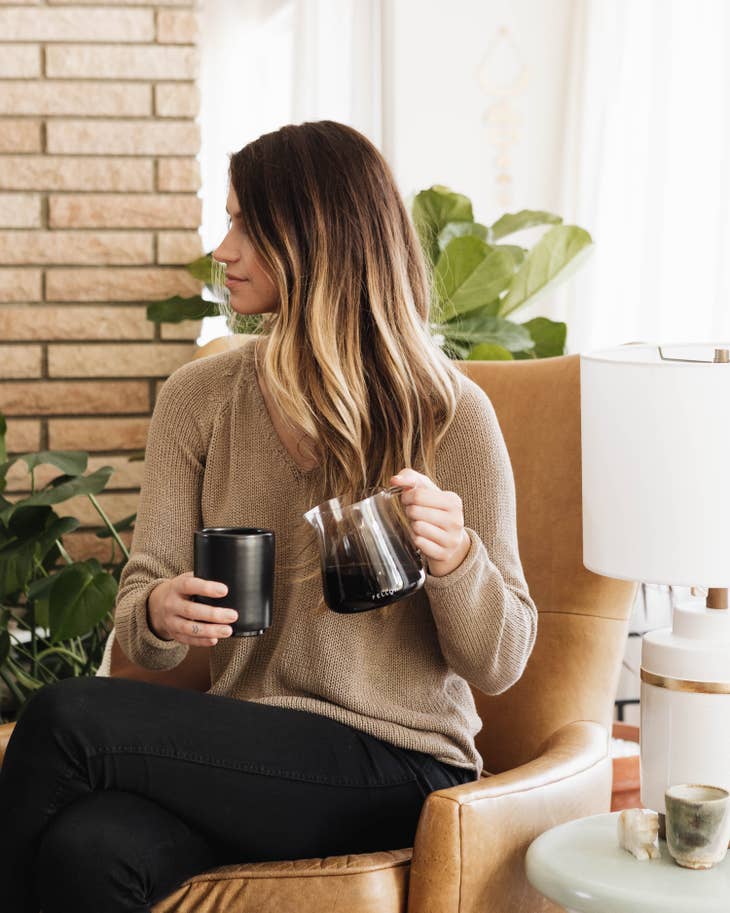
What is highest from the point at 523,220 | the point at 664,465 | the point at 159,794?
the point at 523,220

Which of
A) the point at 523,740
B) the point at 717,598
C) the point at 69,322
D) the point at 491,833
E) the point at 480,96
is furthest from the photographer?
the point at 480,96

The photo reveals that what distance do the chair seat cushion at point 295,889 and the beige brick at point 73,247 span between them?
1.53 m

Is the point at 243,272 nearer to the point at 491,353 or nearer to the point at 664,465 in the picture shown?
the point at 664,465

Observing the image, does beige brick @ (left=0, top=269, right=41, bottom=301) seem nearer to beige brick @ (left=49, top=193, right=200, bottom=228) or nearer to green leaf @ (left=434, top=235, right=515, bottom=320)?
beige brick @ (left=49, top=193, right=200, bottom=228)

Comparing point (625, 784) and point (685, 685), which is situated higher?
point (685, 685)

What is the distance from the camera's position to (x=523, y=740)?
1.75m

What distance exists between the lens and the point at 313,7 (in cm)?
340

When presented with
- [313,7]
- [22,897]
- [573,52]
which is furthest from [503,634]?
[313,7]

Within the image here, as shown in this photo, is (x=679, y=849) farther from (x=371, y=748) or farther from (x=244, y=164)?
(x=244, y=164)

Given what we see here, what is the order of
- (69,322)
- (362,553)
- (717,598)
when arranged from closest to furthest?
(362,553), (717,598), (69,322)

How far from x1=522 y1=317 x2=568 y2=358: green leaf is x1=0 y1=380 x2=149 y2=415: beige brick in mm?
848

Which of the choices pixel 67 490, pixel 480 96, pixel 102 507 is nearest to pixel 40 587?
pixel 67 490

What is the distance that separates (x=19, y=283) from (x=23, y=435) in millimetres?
318

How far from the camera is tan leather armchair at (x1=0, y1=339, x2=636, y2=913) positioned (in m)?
1.30
